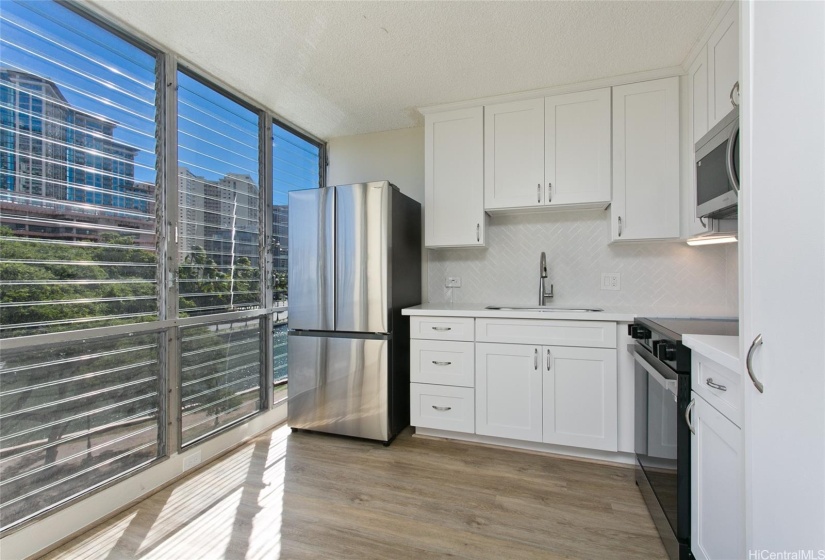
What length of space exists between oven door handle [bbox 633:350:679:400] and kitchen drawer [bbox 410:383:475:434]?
1.04 m

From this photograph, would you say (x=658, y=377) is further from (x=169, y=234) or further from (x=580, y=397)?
(x=169, y=234)

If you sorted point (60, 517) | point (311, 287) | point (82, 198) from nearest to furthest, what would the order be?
point (60, 517) < point (82, 198) < point (311, 287)

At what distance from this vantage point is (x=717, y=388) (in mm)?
1143

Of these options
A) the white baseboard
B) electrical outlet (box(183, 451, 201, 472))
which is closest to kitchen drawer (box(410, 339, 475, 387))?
the white baseboard

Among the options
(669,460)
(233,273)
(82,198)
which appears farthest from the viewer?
(233,273)

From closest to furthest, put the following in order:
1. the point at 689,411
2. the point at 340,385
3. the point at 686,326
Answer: the point at 689,411, the point at 686,326, the point at 340,385

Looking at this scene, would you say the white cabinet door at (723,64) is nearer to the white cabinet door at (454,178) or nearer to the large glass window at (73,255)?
the white cabinet door at (454,178)

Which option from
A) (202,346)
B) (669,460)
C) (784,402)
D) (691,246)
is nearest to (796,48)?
(784,402)

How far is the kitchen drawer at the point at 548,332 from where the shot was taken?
2.29 metres

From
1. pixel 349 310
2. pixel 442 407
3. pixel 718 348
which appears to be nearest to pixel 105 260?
pixel 349 310

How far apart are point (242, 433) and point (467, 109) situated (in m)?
2.93

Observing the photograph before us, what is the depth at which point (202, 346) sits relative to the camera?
7.70 feet

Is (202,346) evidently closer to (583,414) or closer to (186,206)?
(186,206)

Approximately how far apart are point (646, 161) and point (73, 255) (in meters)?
3.26
